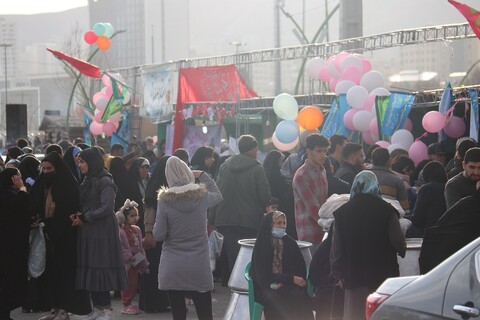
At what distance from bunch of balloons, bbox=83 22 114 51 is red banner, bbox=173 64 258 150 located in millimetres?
4868

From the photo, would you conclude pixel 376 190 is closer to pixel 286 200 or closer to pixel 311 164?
pixel 311 164

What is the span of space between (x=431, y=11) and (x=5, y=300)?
137m

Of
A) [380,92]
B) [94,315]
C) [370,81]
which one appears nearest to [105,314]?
[94,315]

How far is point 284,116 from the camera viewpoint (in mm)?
19875

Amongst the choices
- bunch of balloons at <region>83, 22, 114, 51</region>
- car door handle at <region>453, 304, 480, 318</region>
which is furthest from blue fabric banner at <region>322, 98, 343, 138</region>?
car door handle at <region>453, 304, 480, 318</region>

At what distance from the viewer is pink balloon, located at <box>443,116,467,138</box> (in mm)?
16828

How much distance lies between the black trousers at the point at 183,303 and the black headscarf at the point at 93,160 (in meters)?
1.80

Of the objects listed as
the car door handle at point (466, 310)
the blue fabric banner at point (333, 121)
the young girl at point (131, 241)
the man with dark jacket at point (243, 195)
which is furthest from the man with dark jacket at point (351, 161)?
the blue fabric banner at point (333, 121)

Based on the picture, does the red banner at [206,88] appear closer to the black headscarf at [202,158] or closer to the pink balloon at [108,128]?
the pink balloon at [108,128]

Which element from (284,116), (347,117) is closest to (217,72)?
(284,116)

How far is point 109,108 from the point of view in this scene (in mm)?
26031

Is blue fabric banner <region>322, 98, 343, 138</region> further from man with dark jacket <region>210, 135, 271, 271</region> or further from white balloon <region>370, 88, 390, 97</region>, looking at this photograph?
man with dark jacket <region>210, 135, 271, 271</region>

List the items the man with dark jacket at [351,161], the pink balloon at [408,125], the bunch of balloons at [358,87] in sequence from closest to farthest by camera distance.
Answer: the man with dark jacket at [351,161] < the bunch of balloons at [358,87] < the pink balloon at [408,125]

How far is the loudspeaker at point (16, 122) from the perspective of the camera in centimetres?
2298
